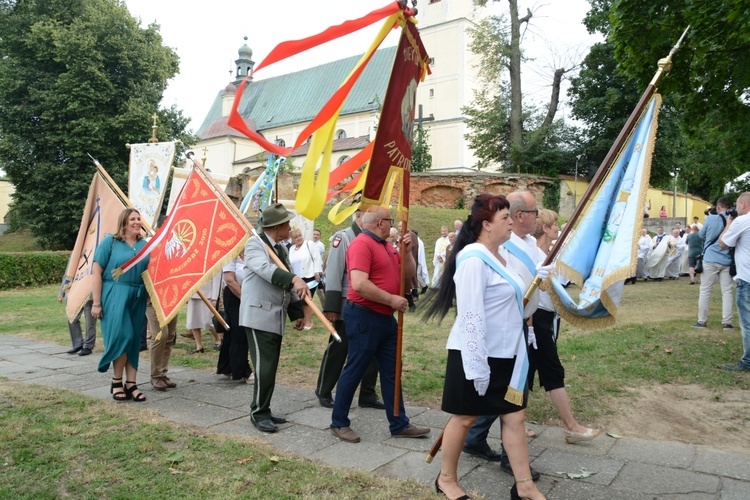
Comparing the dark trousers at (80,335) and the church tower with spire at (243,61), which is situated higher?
the church tower with spire at (243,61)

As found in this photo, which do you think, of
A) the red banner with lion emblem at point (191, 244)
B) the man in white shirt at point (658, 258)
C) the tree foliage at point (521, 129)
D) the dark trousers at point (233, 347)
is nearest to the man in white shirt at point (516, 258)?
the red banner with lion emblem at point (191, 244)

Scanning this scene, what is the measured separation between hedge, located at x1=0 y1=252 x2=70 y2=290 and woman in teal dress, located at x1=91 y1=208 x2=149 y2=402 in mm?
16392

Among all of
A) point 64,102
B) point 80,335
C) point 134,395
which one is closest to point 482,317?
point 134,395

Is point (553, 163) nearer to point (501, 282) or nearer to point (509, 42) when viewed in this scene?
point (509, 42)

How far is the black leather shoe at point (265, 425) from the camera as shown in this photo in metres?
4.78

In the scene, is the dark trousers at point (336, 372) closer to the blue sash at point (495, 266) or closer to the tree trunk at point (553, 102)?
the blue sash at point (495, 266)

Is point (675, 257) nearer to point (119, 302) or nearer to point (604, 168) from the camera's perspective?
point (604, 168)

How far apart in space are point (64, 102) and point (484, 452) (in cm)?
2929

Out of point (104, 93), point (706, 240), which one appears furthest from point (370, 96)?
point (706, 240)

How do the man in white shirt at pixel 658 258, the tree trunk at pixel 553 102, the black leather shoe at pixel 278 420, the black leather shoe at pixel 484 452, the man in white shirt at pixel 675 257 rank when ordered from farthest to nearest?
the tree trunk at pixel 553 102, the man in white shirt at pixel 675 257, the man in white shirt at pixel 658 258, the black leather shoe at pixel 278 420, the black leather shoe at pixel 484 452

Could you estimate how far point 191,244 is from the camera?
5707 millimetres

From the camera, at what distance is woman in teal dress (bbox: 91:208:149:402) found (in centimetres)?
562

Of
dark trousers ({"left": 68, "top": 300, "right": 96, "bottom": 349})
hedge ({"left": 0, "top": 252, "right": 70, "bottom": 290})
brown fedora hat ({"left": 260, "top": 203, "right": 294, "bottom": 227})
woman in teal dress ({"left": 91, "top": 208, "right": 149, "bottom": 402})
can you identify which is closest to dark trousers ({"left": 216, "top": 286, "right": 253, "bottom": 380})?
woman in teal dress ({"left": 91, "top": 208, "right": 149, "bottom": 402})

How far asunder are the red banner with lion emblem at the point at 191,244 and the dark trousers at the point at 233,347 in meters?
1.05
